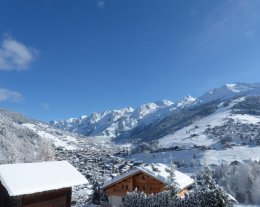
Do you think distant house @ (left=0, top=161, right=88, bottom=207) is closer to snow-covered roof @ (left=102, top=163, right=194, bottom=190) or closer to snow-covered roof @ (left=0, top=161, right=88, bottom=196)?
snow-covered roof @ (left=0, top=161, right=88, bottom=196)

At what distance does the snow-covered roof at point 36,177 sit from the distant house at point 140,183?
55.1 ft

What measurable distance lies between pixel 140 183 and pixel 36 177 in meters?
23.0

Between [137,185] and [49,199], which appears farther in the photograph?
[137,185]

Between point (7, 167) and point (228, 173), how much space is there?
102m

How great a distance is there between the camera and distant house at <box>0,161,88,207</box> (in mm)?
28375

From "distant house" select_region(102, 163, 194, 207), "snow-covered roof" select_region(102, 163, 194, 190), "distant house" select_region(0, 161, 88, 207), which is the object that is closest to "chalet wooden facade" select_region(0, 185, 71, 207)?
"distant house" select_region(0, 161, 88, 207)

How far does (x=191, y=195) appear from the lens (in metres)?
36.6

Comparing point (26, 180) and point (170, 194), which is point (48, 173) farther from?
point (170, 194)

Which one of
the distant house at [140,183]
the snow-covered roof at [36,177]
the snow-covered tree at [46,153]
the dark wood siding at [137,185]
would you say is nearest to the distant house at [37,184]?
the snow-covered roof at [36,177]

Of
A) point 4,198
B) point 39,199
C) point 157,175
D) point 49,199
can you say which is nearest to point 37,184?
point 39,199

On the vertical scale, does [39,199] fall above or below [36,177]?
below

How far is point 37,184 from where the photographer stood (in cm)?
2973

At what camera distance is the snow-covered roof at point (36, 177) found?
92.1 ft

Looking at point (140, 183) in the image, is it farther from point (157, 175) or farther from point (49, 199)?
point (49, 199)
